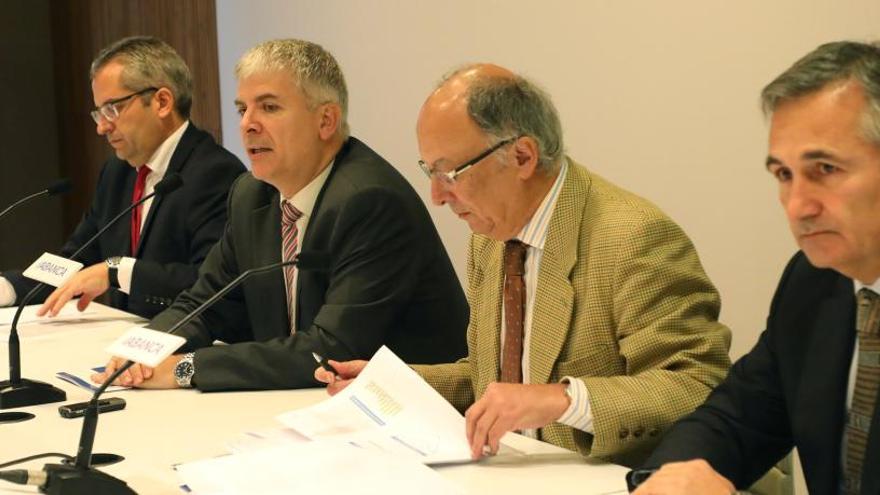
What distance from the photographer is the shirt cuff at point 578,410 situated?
2.02 m

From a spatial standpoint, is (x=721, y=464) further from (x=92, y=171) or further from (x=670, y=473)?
(x=92, y=171)

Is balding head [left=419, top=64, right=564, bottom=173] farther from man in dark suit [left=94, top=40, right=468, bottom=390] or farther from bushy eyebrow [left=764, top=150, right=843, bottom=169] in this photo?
bushy eyebrow [left=764, top=150, right=843, bottom=169]

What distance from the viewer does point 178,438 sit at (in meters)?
2.23

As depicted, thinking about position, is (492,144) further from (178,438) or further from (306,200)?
(306,200)

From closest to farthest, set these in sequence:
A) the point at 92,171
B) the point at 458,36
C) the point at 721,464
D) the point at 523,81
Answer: the point at 721,464, the point at 523,81, the point at 458,36, the point at 92,171

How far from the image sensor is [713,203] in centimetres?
344

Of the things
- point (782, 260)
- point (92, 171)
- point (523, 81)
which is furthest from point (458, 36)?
point (92, 171)

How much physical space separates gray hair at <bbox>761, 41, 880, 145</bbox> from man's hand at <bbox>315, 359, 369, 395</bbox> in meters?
1.12

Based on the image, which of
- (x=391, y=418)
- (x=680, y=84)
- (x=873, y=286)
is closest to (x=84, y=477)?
(x=391, y=418)

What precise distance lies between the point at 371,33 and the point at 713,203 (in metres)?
2.00

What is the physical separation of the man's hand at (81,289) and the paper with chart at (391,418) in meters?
1.63

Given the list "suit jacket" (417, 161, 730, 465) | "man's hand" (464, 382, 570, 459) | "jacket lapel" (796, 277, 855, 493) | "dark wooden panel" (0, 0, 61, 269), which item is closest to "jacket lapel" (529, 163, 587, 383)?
"suit jacket" (417, 161, 730, 465)

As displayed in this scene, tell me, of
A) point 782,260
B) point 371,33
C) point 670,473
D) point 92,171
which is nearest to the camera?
point 670,473

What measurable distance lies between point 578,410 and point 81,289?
2103mm
